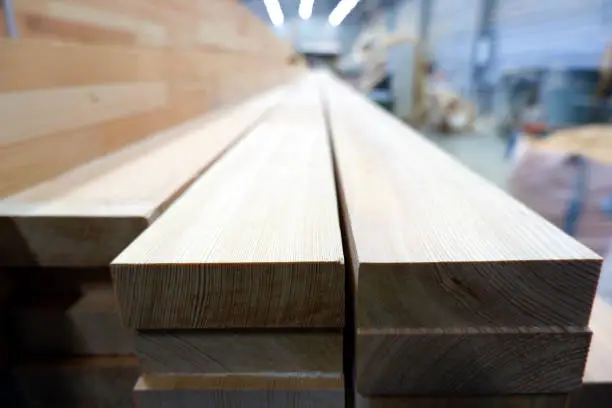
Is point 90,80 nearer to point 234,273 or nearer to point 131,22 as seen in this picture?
point 131,22

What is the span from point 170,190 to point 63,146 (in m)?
0.32

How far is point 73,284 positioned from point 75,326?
0.20ft

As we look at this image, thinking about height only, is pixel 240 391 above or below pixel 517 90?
below

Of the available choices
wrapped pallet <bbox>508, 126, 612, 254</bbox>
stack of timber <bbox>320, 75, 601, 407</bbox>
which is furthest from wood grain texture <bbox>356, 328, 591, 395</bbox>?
wrapped pallet <bbox>508, 126, 612, 254</bbox>

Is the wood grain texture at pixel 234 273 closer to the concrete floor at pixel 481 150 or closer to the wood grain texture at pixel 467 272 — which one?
the wood grain texture at pixel 467 272

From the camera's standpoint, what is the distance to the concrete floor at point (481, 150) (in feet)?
13.0

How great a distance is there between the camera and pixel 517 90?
226 inches

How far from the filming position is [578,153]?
1.81 meters

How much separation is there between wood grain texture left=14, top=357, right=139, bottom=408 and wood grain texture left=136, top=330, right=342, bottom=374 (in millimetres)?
171

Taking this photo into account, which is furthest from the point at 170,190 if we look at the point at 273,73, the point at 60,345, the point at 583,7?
the point at 583,7

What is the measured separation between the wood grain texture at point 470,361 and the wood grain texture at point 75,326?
0.34 metres

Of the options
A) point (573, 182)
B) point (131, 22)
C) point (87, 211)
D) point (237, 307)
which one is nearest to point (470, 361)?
point (237, 307)

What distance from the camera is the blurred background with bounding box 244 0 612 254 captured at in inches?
71.6

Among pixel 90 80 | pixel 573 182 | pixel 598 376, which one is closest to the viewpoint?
pixel 598 376
